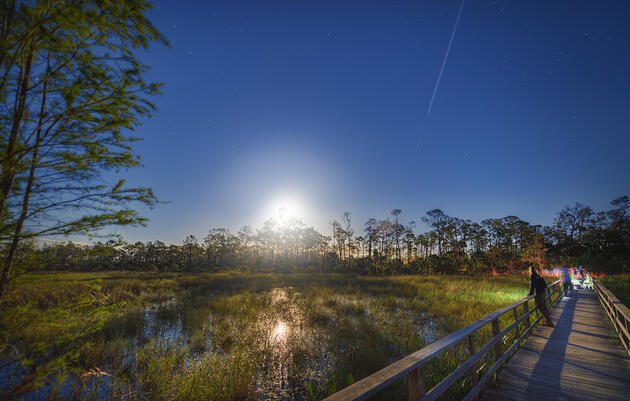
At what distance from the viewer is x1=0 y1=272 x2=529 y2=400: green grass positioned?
279 centimetres

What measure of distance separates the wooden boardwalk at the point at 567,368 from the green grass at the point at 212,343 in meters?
0.89

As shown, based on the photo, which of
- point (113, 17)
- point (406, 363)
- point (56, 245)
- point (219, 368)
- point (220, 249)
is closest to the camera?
point (406, 363)

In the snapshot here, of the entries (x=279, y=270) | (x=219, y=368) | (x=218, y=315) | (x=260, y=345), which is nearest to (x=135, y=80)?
(x=219, y=368)

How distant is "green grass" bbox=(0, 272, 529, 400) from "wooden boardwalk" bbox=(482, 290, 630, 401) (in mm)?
892

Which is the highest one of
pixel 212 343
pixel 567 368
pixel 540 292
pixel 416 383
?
pixel 416 383

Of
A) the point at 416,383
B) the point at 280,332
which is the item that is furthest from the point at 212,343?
the point at 416,383

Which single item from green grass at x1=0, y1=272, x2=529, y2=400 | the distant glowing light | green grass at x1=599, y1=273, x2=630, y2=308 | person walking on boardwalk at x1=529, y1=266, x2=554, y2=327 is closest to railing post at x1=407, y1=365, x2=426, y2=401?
green grass at x1=0, y1=272, x2=529, y2=400

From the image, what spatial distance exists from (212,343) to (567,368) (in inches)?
322

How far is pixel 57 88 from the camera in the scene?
303 centimetres

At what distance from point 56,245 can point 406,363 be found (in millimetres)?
4099

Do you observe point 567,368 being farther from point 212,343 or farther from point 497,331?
point 212,343

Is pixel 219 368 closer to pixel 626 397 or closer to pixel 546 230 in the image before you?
pixel 626 397

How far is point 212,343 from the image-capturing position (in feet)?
22.7

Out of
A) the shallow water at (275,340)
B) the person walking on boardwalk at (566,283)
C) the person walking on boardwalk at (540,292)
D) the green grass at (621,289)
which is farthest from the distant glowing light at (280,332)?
the person walking on boardwalk at (566,283)
